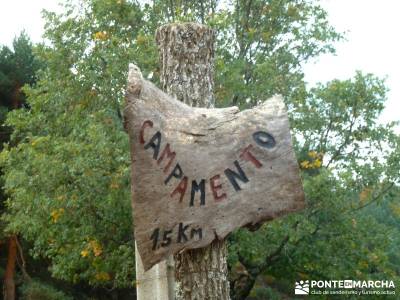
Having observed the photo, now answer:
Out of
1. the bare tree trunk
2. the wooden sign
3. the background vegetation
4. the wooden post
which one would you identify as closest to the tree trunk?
the background vegetation

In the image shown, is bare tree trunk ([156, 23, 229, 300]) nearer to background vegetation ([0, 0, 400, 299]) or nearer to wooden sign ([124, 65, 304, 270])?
wooden sign ([124, 65, 304, 270])

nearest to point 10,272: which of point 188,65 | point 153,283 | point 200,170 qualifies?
point 153,283

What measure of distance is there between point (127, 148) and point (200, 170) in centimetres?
652

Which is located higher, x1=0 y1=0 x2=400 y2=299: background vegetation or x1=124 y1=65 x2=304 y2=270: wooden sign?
x1=0 y1=0 x2=400 y2=299: background vegetation

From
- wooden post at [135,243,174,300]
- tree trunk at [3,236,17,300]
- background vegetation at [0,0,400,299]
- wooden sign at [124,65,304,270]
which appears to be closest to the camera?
wooden sign at [124,65,304,270]

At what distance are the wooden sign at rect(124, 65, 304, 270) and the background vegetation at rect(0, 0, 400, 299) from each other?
617 centimetres

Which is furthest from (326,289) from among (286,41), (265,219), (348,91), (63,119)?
(265,219)

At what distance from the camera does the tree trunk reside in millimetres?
15752

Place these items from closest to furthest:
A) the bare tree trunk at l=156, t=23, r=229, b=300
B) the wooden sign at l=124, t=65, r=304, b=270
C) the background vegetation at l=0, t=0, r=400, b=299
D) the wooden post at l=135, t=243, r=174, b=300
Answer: the wooden sign at l=124, t=65, r=304, b=270 → the bare tree trunk at l=156, t=23, r=229, b=300 → the wooden post at l=135, t=243, r=174, b=300 → the background vegetation at l=0, t=0, r=400, b=299

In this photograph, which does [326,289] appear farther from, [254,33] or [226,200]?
[226,200]

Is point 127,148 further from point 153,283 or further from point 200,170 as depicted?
point 200,170

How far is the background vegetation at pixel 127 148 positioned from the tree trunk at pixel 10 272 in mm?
4920

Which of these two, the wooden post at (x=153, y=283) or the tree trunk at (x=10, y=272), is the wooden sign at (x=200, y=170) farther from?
the tree trunk at (x=10, y=272)

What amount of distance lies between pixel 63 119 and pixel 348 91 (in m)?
4.91
